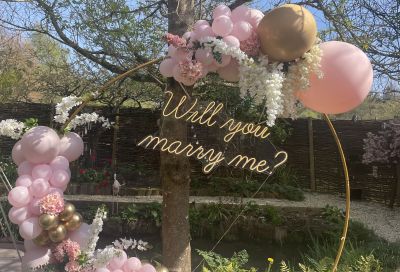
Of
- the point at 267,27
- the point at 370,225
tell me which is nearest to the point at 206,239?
the point at 370,225

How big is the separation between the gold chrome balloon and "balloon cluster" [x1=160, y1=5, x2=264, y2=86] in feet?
0.30

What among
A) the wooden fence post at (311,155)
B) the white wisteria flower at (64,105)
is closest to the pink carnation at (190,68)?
the white wisteria flower at (64,105)

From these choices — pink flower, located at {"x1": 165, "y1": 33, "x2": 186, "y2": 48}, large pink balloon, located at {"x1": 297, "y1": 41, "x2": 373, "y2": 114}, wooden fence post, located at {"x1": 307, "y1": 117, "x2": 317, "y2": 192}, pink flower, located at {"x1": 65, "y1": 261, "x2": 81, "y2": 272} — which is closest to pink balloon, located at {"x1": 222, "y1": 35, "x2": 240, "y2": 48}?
pink flower, located at {"x1": 165, "y1": 33, "x2": 186, "y2": 48}

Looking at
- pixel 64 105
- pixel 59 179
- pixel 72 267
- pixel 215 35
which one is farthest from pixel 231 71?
pixel 72 267

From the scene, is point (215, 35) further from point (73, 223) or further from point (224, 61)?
point (73, 223)

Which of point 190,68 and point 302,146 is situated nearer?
point 190,68

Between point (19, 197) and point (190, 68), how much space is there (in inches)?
45.1

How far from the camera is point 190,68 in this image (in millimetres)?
2377

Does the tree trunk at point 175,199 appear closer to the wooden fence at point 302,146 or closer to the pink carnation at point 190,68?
the pink carnation at point 190,68

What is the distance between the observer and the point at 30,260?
2393 millimetres

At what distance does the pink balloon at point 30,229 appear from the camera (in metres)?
2.33

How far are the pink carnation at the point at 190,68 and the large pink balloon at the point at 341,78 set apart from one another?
1.91 ft

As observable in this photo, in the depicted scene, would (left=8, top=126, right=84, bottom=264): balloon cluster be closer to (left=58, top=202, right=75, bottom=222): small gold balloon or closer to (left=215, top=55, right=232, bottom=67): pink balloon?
(left=58, top=202, right=75, bottom=222): small gold balloon

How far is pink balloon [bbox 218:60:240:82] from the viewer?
8.12 ft
